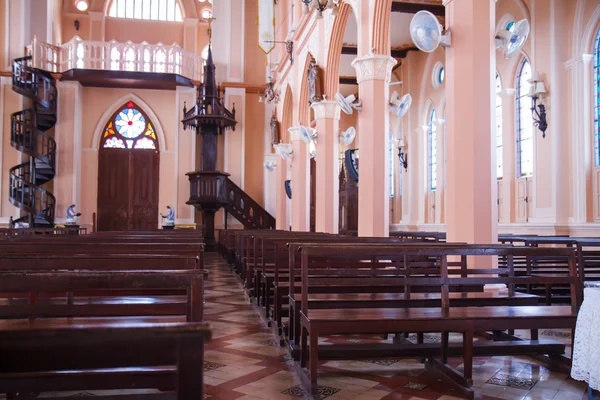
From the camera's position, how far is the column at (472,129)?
661cm

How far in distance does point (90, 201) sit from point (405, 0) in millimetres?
13560

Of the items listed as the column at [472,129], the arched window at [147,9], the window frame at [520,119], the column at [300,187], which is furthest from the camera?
the arched window at [147,9]

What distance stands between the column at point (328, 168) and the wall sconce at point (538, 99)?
4364mm

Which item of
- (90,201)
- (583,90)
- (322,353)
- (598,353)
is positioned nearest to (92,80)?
(90,201)

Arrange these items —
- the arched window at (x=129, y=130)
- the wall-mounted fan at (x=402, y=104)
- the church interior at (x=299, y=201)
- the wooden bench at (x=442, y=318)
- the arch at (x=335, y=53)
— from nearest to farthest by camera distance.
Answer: the church interior at (x=299, y=201) → the wooden bench at (x=442, y=318) → the arch at (x=335, y=53) → the wall-mounted fan at (x=402, y=104) → the arched window at (x=129, y=130)

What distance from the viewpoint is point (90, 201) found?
68.1 feet

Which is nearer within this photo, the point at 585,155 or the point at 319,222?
the point at 585,155

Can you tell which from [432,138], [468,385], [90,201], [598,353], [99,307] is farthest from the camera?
[90,201]

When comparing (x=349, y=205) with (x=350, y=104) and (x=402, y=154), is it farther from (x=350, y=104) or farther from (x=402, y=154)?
(x=350, y=104)

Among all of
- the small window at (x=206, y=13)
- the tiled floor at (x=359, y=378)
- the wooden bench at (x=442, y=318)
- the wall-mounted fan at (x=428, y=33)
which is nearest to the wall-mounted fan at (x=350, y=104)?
the wall-mounted fan at (x=428, y=33)

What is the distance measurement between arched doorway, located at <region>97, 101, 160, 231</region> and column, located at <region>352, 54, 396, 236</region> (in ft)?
41.4

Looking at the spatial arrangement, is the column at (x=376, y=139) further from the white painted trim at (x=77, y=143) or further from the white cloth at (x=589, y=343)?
the white painted trim at (x=77, y=143)

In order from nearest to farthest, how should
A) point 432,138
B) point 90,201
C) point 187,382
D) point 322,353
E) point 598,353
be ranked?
point 187,382 → point 598,353 → point 322,353 → point 432,138 → point 90,201

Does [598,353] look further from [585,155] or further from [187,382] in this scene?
[585,155]
